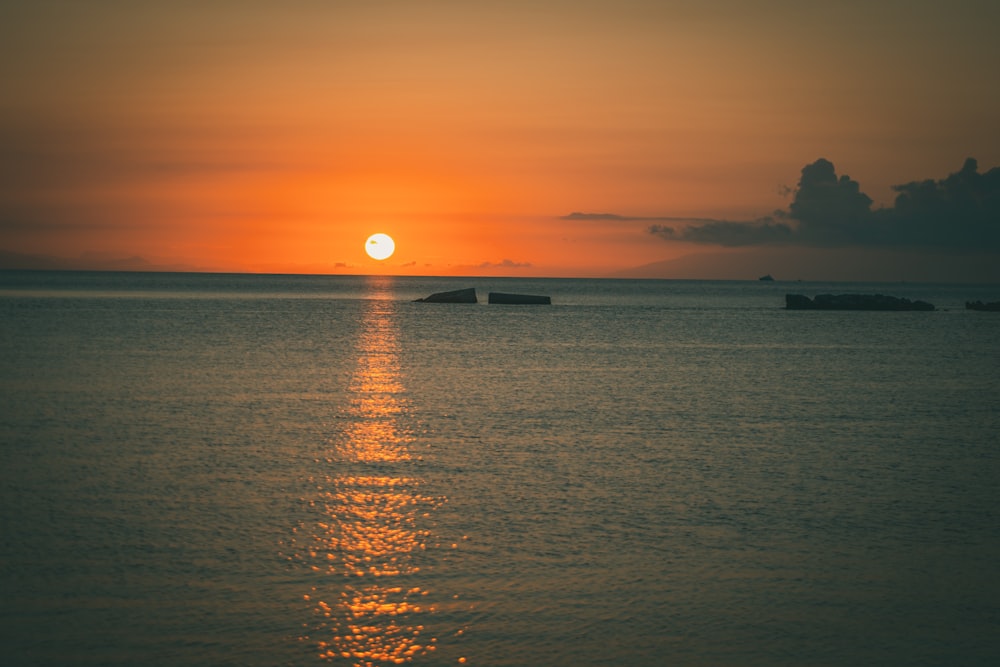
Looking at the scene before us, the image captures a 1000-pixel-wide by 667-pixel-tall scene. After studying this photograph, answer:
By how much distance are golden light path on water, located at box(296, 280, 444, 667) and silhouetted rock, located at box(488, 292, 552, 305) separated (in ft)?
375

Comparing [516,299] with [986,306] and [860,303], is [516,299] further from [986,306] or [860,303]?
[986,306]

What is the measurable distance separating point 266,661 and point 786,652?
6.62 m

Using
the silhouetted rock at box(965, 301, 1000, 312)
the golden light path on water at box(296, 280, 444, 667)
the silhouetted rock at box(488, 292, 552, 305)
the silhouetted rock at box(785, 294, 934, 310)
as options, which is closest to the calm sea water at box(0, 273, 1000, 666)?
the golden light path on water at box(296, 280, 444, 667)

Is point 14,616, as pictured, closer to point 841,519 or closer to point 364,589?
point 364,589

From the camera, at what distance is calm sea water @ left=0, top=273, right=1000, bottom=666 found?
1216 centimetres

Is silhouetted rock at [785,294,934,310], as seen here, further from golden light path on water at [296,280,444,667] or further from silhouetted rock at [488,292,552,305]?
golden light path on water at [296,280,444,667]

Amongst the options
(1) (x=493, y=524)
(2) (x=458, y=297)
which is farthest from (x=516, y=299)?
(1) (x=493, y=524)

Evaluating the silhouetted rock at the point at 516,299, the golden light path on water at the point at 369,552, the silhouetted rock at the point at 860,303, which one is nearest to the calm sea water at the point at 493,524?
the golden light path on water at the point at 369,552

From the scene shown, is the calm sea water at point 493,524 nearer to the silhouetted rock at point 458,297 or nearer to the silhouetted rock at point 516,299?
the silhouetted rock at point 516,299

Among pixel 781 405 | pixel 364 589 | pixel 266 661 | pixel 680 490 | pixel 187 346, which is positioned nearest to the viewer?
pixel 266 661

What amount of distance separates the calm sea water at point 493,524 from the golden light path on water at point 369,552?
6 cm

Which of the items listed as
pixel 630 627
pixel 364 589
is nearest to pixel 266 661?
pixel 364 589

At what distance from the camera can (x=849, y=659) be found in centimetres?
1170

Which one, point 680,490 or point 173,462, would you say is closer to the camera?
point 680,490
